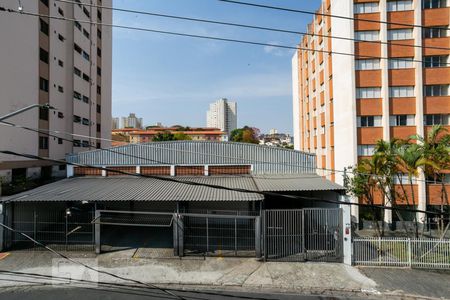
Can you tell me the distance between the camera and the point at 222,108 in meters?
165

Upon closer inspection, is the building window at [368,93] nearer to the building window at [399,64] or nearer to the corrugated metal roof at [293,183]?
the building window at [399,64]

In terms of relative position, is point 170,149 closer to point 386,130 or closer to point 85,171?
point 85,171

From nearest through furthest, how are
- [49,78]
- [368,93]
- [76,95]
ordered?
1. [368,93]
2. [49,78]
3. [76,95]

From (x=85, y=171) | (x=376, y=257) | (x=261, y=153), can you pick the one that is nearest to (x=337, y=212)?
(x=376, y=257)

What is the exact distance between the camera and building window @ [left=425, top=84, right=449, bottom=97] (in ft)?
71.0

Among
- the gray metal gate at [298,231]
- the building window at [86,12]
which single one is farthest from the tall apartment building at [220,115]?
the gray metal gate at [298,231]

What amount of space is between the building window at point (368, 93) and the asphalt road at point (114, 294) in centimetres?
1698

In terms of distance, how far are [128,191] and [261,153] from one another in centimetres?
919

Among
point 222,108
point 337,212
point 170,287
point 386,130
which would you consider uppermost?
point 222,108

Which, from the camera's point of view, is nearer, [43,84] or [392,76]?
[392,76]

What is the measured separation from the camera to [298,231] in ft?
45.7

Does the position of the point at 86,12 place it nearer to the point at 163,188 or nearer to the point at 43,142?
the point at 43,142

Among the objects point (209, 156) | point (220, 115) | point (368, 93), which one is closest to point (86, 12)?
point (209, 156)

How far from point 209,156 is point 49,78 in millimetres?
17879
